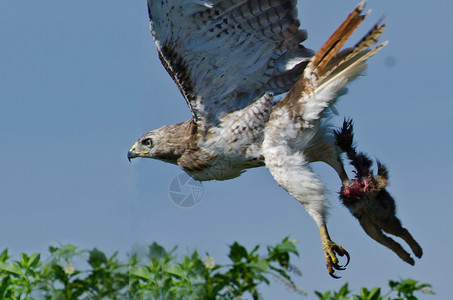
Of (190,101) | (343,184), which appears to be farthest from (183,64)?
(343,184)

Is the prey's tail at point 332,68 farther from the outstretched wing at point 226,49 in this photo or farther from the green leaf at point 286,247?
the green leaf at point 286,247

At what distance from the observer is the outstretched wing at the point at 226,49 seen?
7043 mm

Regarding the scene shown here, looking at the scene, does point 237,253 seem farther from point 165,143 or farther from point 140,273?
point 165,143

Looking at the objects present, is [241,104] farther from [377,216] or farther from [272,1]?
[377,216]

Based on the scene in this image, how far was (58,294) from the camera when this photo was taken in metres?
4.54

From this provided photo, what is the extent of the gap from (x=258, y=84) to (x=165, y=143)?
1330 millimetres

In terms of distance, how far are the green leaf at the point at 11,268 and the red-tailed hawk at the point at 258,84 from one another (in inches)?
116

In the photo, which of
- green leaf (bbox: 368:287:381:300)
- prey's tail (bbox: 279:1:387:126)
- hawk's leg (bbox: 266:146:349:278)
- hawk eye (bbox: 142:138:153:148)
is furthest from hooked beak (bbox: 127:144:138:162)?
green leaf (bbox: 368:287:381:300)

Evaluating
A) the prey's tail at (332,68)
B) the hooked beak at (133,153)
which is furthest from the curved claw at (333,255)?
the hooked beak at (133,153)

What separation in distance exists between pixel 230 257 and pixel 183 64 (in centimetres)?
330

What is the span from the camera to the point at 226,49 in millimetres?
7375

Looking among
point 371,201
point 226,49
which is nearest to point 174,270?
point 226,49

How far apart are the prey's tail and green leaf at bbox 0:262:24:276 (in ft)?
11.4

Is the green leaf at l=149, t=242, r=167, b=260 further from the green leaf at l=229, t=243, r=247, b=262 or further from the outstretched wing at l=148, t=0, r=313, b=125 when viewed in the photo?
the outstretched wing at l=148, t=0, r=313, b=125
